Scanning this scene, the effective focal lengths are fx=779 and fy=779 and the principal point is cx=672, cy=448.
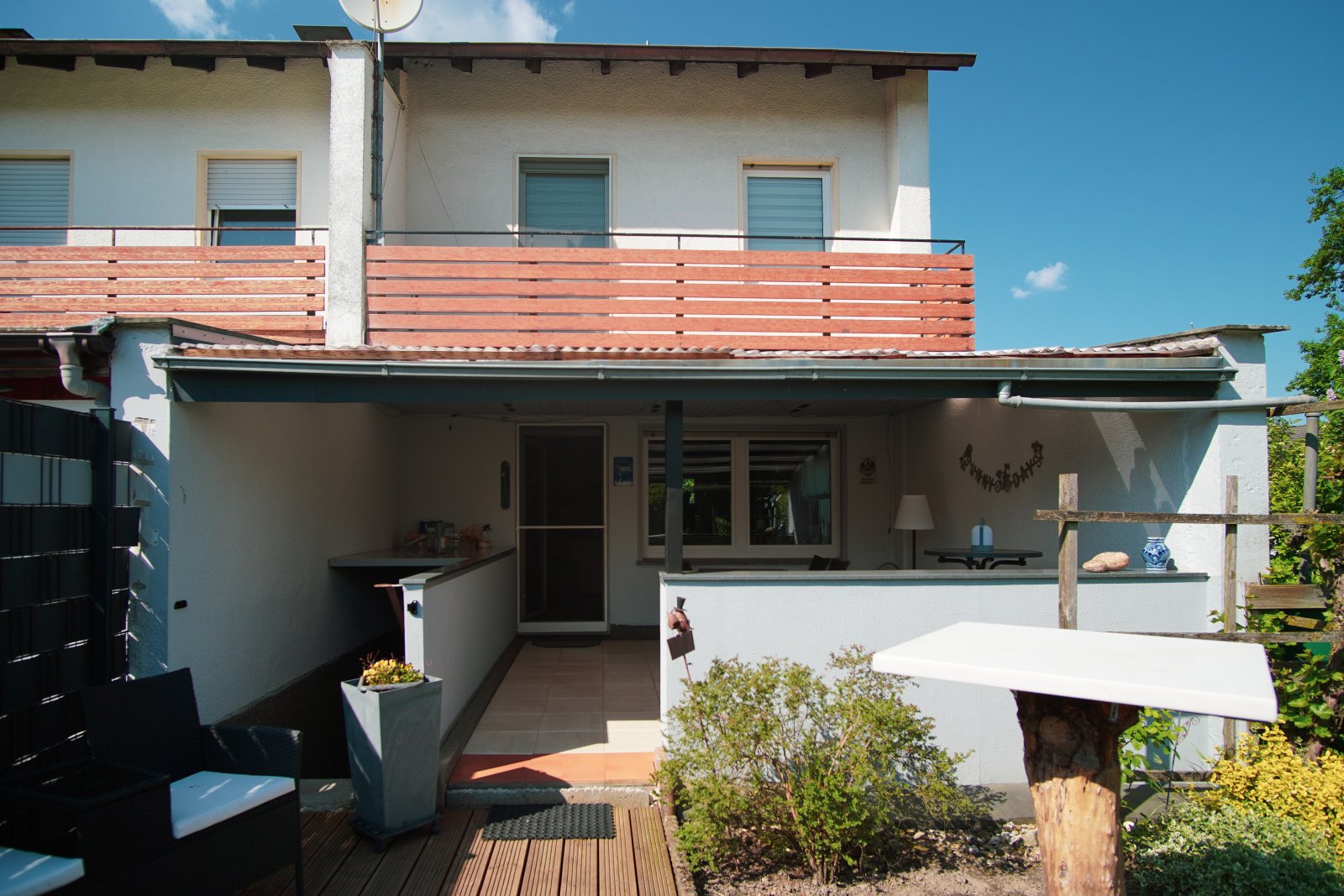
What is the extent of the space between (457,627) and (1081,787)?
4.58 metres

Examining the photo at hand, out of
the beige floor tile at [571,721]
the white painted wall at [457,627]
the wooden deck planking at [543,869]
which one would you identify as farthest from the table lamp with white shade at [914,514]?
the wooden deck planking at [543,869]

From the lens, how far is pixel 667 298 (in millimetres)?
7051

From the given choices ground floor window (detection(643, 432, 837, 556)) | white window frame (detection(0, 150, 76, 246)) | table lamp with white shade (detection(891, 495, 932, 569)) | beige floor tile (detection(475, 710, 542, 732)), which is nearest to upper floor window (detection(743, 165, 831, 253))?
ground floor window (detection(643, 432, 837, 556))

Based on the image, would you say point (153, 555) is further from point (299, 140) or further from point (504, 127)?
point (504, 127)

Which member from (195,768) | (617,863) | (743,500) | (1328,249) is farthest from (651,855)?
(1328,249)

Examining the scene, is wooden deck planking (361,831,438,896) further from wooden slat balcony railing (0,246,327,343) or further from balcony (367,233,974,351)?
wooden slat balcony railing (0,246,327,343)

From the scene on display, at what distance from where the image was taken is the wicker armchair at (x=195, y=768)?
10.4ft

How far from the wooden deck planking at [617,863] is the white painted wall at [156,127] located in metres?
6.62

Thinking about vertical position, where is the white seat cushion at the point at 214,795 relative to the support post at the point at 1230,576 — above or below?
below

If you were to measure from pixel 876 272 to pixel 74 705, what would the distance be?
6567 mm

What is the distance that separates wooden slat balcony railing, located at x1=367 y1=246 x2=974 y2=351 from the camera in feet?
22.7

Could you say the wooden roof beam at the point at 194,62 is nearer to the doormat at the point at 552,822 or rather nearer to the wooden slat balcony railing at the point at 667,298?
the wooden slat balcony railing at the point at 667,298

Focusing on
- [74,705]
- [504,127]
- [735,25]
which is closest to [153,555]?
[74,705]

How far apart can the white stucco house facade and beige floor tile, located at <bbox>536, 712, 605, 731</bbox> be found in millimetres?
747
